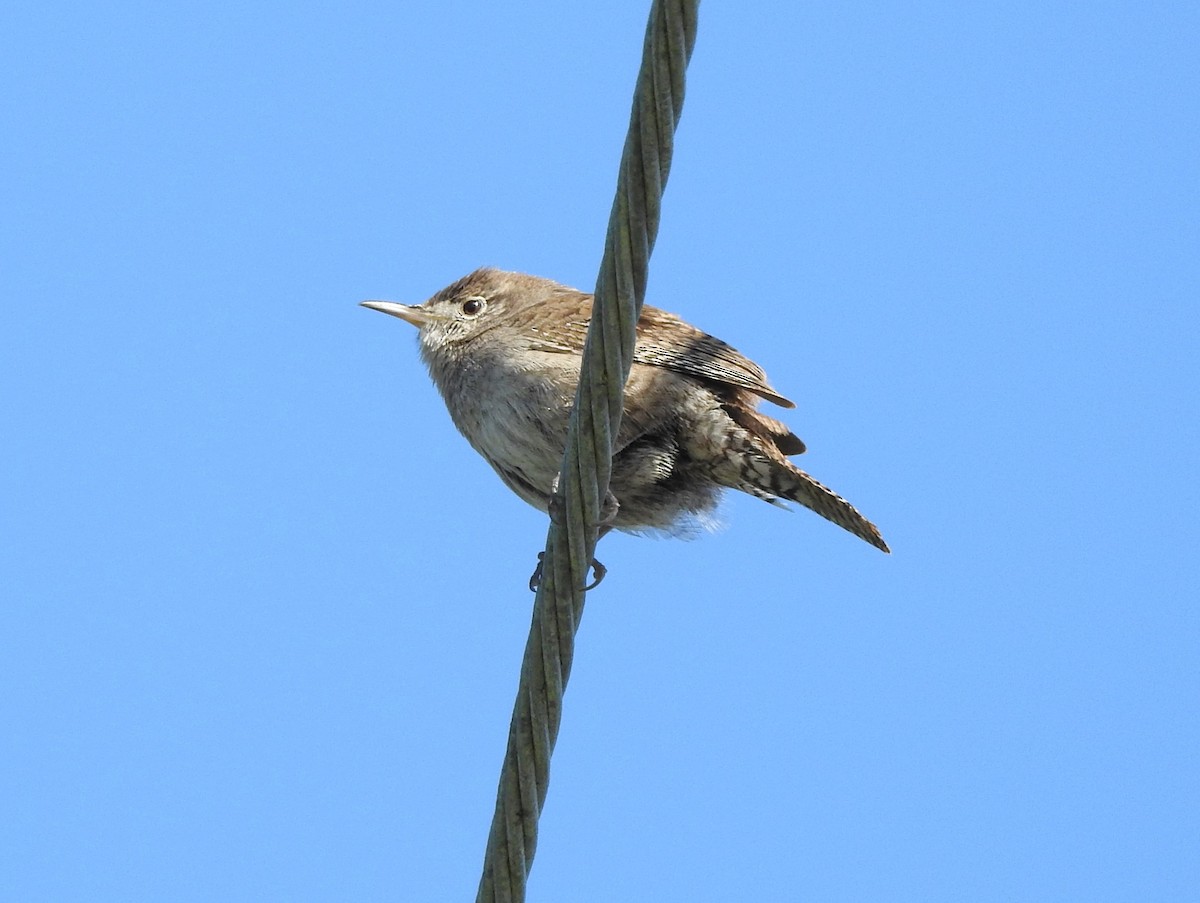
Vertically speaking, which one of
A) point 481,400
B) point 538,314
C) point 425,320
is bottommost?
point 481,400

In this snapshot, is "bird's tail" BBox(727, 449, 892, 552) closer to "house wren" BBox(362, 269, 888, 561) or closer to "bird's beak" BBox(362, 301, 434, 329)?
"house wren" BBox(362, 269, 888, 561)

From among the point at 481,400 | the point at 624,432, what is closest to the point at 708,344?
the point at 624,432

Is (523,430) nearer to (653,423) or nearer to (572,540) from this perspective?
(653,423)

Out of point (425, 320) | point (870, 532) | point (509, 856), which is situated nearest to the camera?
point (509, 856)

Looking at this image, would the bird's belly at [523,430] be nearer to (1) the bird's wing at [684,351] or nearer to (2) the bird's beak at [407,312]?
(1) the bird's wing at [684,351]

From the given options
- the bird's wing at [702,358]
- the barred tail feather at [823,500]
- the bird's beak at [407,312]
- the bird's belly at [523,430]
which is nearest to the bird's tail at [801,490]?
the barred tail feather at [823,500]

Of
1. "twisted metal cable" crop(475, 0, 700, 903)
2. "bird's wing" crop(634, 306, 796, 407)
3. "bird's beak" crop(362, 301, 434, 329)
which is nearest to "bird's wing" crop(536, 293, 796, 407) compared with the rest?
"bird's wing" crop(634, 306, 796, 407)

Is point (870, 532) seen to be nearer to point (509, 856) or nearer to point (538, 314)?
point (538, 314)

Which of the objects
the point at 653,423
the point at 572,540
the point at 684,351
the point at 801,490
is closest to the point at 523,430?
the point at 653,423
